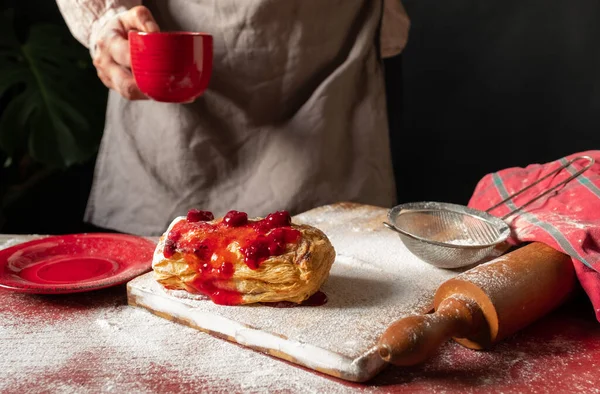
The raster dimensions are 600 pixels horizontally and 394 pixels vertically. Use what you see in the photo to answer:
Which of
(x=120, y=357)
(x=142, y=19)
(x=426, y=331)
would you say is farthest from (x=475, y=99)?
(x=120, y=357)

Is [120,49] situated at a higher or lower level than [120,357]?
higher

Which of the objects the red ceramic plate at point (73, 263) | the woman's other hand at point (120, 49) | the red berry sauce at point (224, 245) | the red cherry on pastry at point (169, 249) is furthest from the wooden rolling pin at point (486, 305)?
the woman's other hand at point (120, 49)

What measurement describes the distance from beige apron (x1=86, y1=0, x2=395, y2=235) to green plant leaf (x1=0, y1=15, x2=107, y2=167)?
57 cm

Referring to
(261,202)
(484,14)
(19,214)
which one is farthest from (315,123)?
(19,214)

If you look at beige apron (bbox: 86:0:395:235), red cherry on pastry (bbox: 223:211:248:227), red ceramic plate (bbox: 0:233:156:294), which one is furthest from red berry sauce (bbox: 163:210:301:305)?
beige apron (bbox: 86:0:395:235)

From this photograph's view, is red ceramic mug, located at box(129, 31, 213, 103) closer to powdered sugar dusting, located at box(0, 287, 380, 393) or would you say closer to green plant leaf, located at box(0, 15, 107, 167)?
powdered sugar dusting, located at box(0, 287, 380, 393)

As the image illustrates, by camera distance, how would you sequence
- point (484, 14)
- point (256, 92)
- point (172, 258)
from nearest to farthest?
point (172, 258) → point (256, 92) → point (484, 14)

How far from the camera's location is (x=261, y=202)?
5.52 ft

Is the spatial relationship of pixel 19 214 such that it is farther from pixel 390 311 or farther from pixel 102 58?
pixel 390 311

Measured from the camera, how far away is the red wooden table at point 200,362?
0.78m

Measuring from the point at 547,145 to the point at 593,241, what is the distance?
159cm

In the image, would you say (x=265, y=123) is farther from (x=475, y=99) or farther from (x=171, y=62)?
(x=475, y=99)

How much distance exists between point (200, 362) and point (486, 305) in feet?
1.35

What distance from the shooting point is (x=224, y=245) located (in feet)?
3.18
